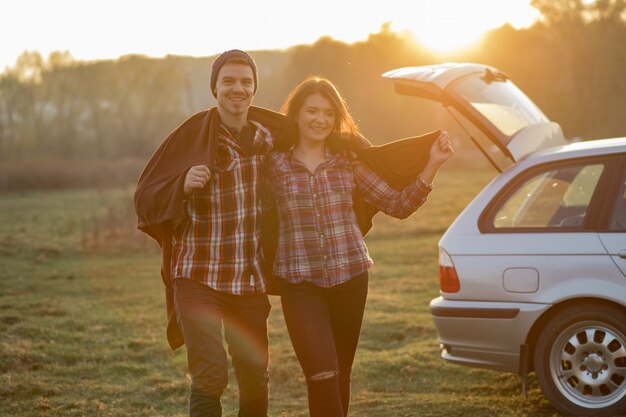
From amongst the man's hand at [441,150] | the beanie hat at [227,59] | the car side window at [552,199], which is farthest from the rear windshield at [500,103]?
the beanie hat at [227,59]

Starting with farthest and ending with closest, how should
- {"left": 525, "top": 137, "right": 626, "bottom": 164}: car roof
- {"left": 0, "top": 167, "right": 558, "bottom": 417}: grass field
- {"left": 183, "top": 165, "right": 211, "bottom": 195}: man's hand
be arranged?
1. {"left": 0, "top": 167, "right": 558, "bottom": 417}: grass field
2. {"left": 525, "top": 137, "right": 626, "bottom": 164}: car roof
3. {"left": 183, "top": 165, "right": 211, "bottom": 195}: man's hand

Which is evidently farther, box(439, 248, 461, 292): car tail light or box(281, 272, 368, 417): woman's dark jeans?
box(439, 248, 461, 292): car tail light

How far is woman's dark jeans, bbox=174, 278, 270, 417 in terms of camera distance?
397 cm

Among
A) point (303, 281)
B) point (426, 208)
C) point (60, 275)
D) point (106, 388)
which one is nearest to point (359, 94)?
point (426, 208)

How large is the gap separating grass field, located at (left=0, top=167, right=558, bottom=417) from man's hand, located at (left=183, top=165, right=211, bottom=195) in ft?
8.71

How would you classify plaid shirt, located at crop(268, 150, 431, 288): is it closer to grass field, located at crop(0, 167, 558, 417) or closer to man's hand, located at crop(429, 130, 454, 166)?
man's hand, located at crop(429, 130, 454, 166)

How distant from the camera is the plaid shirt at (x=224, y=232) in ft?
13.3

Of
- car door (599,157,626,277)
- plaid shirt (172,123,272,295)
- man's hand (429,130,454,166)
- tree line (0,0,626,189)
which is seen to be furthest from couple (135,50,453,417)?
tree line (0,0,626,189)

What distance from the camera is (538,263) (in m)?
5.30

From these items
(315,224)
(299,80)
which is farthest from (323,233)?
(299,80)

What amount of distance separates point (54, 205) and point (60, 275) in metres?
17.9

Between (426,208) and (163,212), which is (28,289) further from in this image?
(426,208)

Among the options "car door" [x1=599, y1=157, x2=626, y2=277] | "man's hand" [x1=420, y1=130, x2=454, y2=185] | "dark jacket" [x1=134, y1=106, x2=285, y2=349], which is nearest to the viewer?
"dark jacket" [x1=134, y1=106, x2=285, y2=349]

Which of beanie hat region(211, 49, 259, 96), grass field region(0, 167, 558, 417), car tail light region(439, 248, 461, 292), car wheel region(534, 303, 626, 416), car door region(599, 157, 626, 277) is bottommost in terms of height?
grass field region(0, 167, 558, 417)
